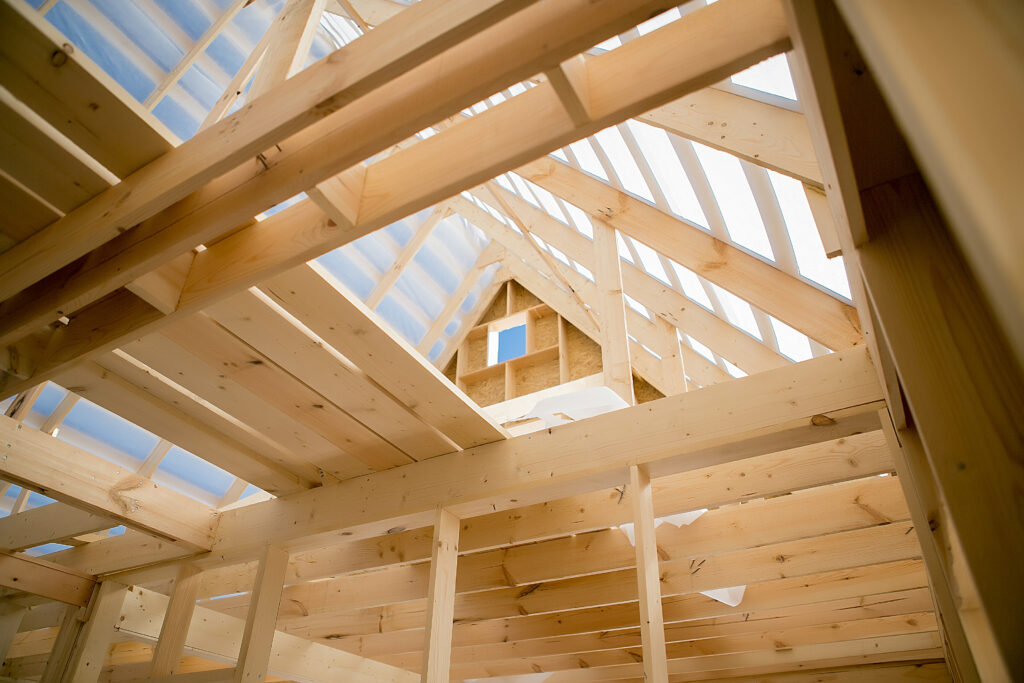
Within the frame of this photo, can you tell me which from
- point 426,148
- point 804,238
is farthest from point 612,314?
point 426,148

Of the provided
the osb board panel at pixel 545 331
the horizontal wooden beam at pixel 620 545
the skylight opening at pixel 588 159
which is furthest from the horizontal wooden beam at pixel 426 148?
the osb board panel at pixel 545 331

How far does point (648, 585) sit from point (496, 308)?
21.9 ft

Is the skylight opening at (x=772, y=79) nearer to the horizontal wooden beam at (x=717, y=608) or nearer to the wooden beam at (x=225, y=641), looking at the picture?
the horizontal wooden beam at (x=717, y=608)

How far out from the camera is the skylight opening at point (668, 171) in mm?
3074

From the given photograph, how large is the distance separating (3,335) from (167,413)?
566mm

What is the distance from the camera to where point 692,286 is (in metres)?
3.96

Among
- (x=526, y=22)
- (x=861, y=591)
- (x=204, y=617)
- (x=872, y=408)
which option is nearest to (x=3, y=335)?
(x=526, y=22)

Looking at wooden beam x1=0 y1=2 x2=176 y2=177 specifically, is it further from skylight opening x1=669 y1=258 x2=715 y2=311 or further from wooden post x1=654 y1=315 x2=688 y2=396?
wooden post x1=654 y1=315 x2=688 y2=396

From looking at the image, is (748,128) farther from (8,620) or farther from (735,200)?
(8,620)

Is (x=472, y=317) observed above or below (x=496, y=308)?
below

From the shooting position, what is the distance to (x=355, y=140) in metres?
1.37

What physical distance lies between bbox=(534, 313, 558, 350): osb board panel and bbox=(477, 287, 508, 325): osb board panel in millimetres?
629

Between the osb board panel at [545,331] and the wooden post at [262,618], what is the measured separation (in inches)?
198

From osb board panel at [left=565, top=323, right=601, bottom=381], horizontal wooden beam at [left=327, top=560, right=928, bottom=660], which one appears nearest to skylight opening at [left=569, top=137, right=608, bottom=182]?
horizontal wooden beam at [left=327, top=560, right=928, bottom=660]
